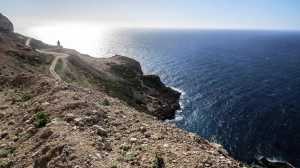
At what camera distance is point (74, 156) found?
15.4m

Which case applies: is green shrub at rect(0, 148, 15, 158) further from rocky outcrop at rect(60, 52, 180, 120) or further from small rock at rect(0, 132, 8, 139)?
rocky outcrop at rect(60, 52, 180, 120)

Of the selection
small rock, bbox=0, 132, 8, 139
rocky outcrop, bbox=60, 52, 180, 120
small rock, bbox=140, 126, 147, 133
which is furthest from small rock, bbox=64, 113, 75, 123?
rocky outcrop, bbox=60, 52, 180, 120

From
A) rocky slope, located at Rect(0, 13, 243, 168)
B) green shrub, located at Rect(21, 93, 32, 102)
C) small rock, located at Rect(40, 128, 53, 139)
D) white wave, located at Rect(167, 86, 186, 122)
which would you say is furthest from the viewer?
white wave, located at Rect(167, 86, 186, 122)

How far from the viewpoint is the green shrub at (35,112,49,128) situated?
2081cm

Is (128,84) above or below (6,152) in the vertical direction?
below

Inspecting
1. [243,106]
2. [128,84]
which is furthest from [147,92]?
[243,106]

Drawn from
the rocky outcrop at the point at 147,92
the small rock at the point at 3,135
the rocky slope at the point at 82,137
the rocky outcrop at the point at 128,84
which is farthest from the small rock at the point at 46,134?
the rocky outcrop at the point at 147,92

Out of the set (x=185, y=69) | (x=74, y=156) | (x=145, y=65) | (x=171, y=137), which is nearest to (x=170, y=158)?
(x=171, y=137)

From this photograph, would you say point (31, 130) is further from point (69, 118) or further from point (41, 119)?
point (69, 118)

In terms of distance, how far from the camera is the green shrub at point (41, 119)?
68.3 feet

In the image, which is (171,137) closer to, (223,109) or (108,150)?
(108,150)

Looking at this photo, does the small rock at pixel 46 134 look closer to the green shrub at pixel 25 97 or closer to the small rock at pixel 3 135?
the small rock at pixel 3 135

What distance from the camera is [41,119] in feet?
69.5

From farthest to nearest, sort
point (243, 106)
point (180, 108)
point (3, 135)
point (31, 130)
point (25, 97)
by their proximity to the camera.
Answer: point (180, 108), point (243, 106), point (25, 97), point (3, 135), point (31, 130)
